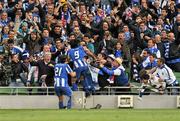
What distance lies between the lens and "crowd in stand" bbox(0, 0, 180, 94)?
2123 cm

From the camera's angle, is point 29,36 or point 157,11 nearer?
point 29,36

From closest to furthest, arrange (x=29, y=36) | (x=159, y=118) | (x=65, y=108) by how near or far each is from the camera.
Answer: (x=159, y=118) → (x=65, y=108) → (x=29, y=36)

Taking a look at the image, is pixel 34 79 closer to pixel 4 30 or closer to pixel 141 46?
pixel 4 30

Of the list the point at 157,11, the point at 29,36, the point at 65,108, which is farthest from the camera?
the point at 157,11

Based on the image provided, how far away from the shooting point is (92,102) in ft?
69.8

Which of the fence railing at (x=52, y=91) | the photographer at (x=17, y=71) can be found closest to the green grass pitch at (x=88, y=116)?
the fence railing at (x=52, y=91)

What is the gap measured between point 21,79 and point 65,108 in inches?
81.8

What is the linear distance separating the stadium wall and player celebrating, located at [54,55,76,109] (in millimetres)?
739

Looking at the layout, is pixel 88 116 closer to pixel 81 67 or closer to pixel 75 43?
pixel 81 67

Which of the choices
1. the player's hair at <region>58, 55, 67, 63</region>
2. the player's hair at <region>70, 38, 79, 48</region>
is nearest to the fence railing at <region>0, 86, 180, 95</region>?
the player's hair at <region>58, 55, 67, 63</region>

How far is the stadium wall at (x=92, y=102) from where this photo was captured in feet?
69.4

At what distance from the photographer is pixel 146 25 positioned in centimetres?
2402

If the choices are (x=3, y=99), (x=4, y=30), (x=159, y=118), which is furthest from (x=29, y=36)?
(x=159, y=118)

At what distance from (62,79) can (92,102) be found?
1575 millimetres
